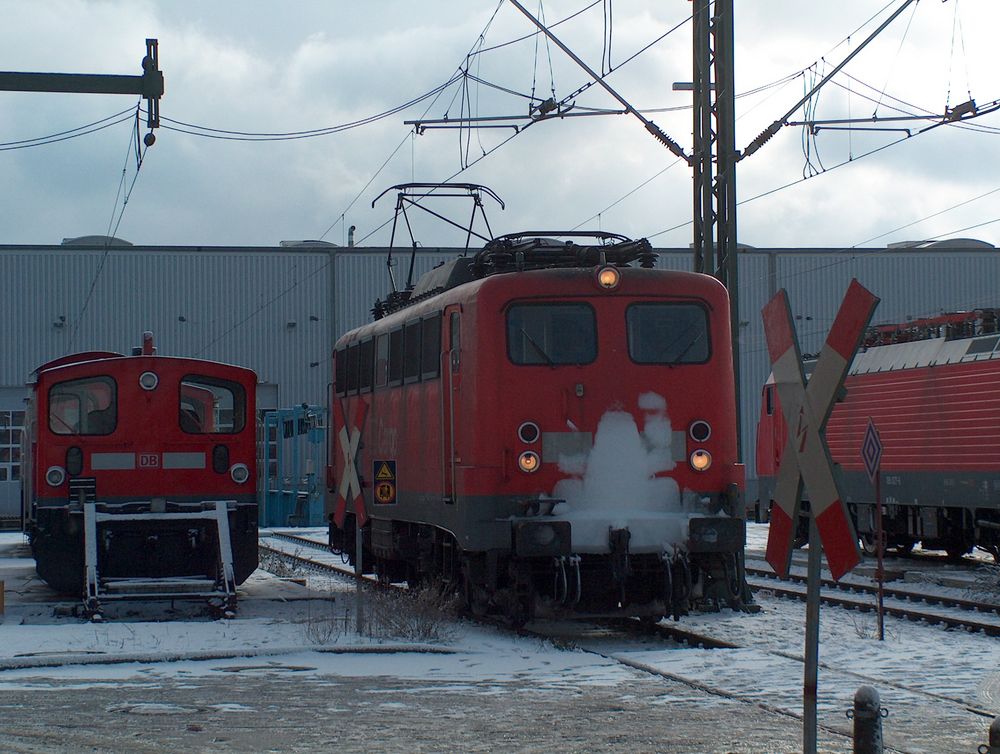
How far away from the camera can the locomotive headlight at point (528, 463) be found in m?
12.3

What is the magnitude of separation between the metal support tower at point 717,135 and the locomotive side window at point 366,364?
12.8ft

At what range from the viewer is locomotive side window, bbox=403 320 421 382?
14.5 metres

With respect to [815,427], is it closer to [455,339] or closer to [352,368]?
[455,339]

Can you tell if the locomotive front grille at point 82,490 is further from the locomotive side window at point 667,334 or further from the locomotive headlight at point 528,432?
the locomotive side window at point 667,334

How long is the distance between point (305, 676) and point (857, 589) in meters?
9.44

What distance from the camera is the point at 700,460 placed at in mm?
12609

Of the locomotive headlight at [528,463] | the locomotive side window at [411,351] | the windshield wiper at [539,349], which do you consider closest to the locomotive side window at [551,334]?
the windshield wiper at [539,349]

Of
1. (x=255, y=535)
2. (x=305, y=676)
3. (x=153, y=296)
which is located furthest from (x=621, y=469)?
(x=153, y=296)

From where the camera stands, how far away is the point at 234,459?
628 inches

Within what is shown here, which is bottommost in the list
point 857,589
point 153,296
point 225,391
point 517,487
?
point 857,589

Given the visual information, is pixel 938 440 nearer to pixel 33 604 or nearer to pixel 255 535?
pixel 255 535

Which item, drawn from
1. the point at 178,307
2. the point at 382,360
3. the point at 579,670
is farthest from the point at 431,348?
the point at 178,307

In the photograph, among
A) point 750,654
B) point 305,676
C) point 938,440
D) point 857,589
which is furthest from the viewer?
point 938,440

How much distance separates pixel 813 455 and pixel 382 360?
10.7m
